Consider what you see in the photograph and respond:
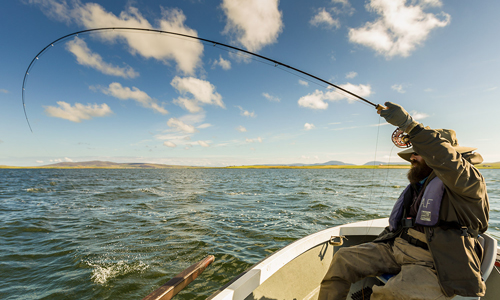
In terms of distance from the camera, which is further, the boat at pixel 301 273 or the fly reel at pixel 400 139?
the fly reel at pixel 400 139

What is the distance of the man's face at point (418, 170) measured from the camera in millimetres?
2879

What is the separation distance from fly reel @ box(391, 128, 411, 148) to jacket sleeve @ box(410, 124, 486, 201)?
0.46m

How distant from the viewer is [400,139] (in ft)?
9.37

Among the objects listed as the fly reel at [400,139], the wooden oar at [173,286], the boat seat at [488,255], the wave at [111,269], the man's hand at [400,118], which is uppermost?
the man's hand at [400,118]

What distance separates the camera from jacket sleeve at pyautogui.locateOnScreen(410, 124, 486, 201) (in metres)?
2.08

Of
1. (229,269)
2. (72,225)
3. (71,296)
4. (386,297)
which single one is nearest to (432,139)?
(386,297)

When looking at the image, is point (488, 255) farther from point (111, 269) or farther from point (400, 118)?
point (111, 269)

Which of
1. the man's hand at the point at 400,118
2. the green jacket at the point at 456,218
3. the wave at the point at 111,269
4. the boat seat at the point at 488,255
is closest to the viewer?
the green jacket at the point at 456,218

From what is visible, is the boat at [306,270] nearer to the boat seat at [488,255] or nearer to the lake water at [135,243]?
the boat seat at [488,255]

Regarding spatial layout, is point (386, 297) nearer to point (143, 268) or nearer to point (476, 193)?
point (476, 193)

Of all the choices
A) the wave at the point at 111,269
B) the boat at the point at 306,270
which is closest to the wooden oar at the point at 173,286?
the boat at the point at 306,270

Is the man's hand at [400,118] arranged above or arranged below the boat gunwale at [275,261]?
above

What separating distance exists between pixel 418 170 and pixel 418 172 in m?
0.03

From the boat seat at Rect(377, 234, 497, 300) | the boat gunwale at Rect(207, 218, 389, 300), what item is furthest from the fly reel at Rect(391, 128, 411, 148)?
the boat gunwale at Rect(207, 218, 389, 300)
